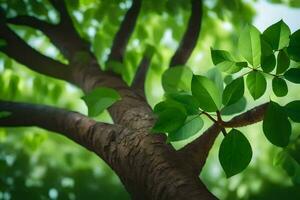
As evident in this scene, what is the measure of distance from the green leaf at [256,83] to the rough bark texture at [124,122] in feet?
0.49

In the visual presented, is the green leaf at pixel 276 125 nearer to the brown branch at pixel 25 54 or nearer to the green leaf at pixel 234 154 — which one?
the green leaf at pixel 234 154

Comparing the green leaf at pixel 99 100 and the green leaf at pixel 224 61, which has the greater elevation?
the green leaf at pixel 224 61

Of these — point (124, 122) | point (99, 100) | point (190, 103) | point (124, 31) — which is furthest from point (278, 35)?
point (124, 31)

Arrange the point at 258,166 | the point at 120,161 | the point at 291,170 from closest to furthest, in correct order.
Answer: the point at 120,161, the point at 291,170, the point at 258,166

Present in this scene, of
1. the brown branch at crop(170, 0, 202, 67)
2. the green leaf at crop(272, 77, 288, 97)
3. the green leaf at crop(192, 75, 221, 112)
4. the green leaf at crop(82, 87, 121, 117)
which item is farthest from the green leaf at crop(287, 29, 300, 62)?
the brown branch at crop(170, 0, 202, 67)

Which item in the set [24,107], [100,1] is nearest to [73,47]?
[100,1]

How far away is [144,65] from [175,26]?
2.74 ft

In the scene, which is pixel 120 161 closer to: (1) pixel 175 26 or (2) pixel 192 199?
(2) pixel 192 199

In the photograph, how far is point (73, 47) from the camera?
236 cm

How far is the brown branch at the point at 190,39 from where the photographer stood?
81.5 inches

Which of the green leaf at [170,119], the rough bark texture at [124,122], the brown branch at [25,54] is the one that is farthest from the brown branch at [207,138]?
the brown branch at [25,54]

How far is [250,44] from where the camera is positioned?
1130 mm

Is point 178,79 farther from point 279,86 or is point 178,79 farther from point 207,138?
point 279,86

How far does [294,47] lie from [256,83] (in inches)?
5.6
